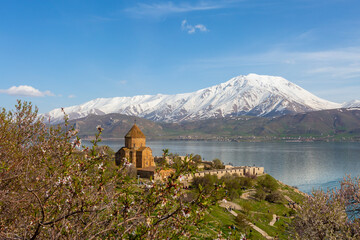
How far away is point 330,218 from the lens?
17.8 m

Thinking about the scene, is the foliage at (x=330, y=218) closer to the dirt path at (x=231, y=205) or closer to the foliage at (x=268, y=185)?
the dirt path at (x=231, y=205)

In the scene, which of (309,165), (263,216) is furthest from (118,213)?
(309,165)

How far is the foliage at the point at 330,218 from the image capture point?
1694 centimetres

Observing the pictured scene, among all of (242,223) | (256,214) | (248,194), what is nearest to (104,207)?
(242,223)

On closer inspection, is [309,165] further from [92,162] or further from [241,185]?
[92,162]

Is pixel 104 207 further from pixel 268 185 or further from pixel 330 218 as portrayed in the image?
pixel 268 185

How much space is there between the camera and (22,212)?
811 cm

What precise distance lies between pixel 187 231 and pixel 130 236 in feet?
4.50

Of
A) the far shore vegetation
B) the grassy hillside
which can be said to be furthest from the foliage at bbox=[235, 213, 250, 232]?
the far shore vegetation

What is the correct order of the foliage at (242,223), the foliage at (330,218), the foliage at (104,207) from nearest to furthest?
the foliage at (104,207) < the foliage at (330,218) < the foliage at (242,223)

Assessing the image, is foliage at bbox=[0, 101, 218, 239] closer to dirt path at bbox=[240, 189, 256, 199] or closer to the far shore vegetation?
the far shore vegetation

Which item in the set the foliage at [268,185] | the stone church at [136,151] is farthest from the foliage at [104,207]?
the foliage at [268,185]

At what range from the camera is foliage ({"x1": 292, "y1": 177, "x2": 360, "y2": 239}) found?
1694 centimetres

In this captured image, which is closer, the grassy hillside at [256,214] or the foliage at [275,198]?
the grassy hillside at [256,214]
